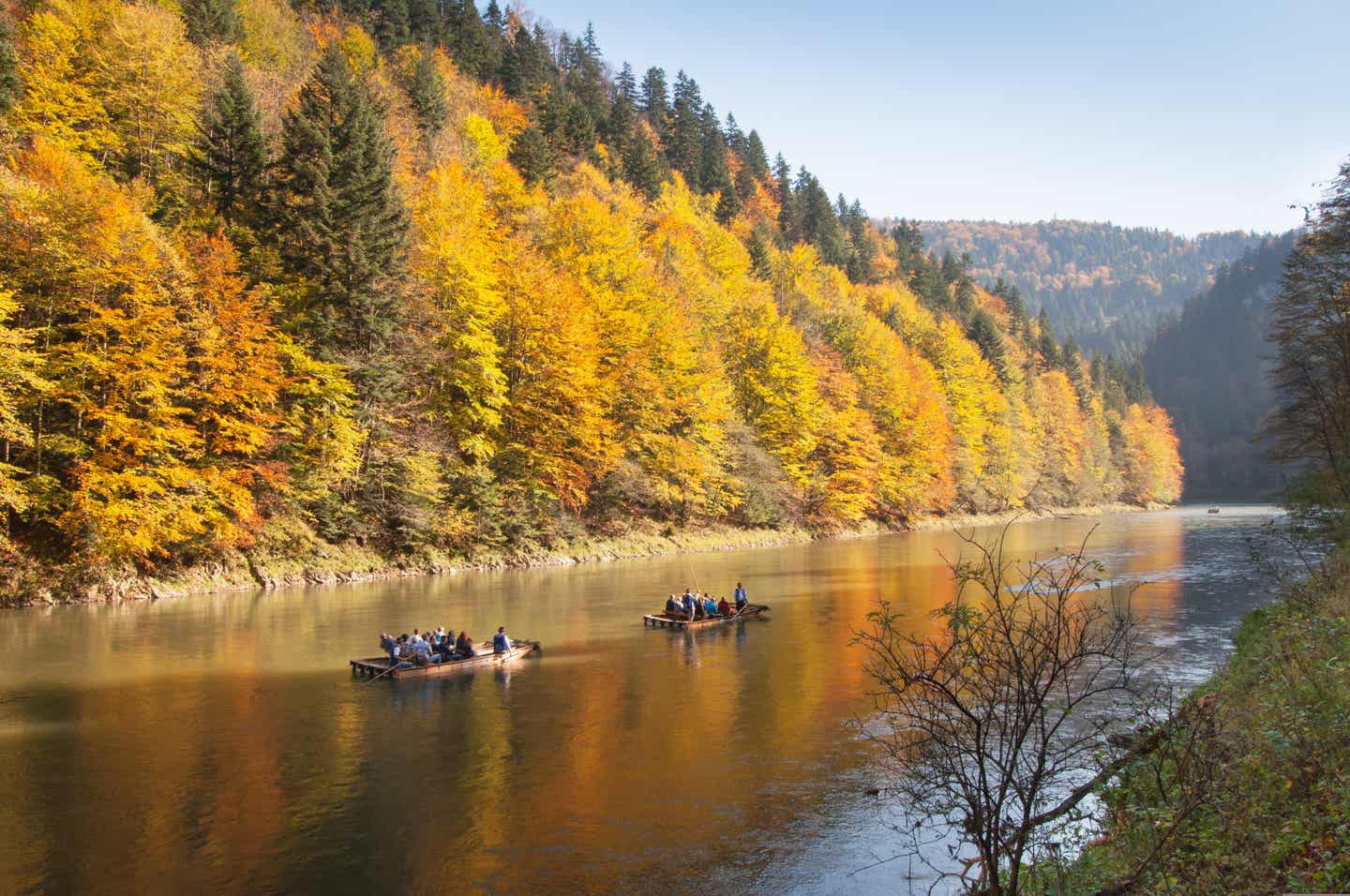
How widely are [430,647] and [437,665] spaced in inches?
27.3

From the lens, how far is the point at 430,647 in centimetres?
2291

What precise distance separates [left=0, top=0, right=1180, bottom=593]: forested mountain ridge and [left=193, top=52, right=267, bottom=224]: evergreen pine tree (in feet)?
0.55

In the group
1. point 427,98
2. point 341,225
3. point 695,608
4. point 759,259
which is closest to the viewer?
point 695,608

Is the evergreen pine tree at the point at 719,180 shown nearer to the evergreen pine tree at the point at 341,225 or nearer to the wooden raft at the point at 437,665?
the evergreen pine tree at the point at 341,225

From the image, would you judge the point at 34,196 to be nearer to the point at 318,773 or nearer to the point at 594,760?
the point at 318,773

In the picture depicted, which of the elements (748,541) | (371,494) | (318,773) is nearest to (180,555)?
(371,494)

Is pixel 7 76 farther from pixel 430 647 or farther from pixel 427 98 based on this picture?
pixel 430 647

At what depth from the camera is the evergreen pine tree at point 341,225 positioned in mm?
38375

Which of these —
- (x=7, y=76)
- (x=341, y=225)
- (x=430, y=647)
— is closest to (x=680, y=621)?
(x=430, y=647)

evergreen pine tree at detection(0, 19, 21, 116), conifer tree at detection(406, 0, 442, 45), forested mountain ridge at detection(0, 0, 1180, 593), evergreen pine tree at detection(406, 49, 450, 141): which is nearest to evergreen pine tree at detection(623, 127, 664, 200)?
forested mountain ridge at detection(0, 0, 1180, 593)

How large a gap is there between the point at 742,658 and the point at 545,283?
102ft

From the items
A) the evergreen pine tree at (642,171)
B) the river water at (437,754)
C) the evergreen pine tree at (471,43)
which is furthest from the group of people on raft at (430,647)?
the evergreen pine tree at (471,43)

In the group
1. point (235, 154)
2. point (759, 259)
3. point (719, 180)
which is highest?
point (719, 180)

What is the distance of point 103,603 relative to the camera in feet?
99.2
